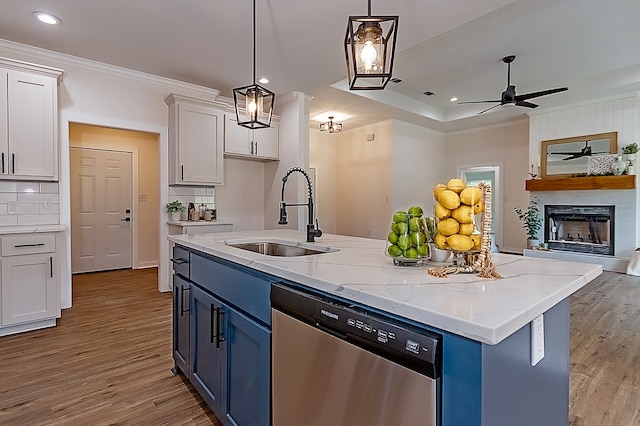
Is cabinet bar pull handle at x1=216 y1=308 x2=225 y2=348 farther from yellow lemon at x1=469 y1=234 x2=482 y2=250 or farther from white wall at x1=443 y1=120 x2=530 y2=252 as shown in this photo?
white wall at x1=443 y1=120 x2=530 y2=252

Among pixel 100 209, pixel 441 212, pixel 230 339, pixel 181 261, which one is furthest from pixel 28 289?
pixel 441 212

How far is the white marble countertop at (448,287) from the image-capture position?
2.39 ft

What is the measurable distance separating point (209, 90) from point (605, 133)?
638 centimetres

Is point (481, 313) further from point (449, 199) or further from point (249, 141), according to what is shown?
point (249, 141)

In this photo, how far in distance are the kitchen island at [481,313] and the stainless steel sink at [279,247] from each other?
0.51m

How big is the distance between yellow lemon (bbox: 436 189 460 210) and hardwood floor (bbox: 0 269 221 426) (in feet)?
5.31

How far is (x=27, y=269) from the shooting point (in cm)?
299

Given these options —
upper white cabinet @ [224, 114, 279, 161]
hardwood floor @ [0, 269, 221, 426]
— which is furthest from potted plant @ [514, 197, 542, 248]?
hardwood floor @ [0, 269, 221, 426]

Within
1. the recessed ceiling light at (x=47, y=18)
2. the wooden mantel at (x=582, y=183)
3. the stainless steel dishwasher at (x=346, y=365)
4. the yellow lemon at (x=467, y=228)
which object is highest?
the recessed ceiling light at (x=47, y=18)

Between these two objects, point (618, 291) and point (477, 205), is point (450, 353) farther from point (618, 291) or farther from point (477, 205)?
point (618, 291)

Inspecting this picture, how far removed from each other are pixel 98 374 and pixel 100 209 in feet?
13.2

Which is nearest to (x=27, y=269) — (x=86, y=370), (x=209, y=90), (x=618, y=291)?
(x=86, y=370)

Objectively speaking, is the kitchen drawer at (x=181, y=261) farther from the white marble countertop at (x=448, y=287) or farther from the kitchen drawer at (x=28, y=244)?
the kitchen drawer at (x=28, y=244)

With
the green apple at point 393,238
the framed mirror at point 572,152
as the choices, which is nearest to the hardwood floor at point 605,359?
the green apple at point 393,238
